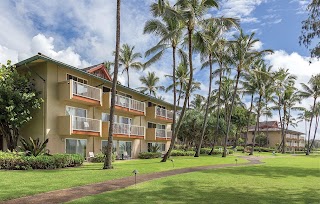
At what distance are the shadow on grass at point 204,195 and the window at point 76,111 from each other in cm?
1402

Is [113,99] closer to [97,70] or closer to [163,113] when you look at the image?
[97,70]

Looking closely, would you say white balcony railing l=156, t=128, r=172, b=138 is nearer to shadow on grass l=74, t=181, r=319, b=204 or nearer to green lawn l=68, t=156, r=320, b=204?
green lawn l=68, t=156, r=320, b=204

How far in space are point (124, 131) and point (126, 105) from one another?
271 cm

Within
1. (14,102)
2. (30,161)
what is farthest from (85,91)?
(30,161)

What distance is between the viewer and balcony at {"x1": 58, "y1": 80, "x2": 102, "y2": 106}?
23422 millimetres

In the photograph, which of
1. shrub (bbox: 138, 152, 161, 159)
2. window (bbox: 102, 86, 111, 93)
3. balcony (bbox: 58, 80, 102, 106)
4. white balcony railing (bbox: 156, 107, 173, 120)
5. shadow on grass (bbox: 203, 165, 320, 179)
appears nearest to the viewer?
shadow on grass (bbox: 203, 165, 320, 179)

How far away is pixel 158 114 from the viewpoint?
38.1 metres

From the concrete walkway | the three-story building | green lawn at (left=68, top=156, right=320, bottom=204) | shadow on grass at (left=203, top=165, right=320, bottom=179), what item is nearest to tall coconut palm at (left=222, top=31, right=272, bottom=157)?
the three-story building

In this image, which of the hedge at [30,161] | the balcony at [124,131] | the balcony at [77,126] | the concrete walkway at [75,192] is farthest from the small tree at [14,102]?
the concrete walkway at [75,192]

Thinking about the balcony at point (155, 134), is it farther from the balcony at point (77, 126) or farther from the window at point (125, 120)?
the balcony at point (77, 126)

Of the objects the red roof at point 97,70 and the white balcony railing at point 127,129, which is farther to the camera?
the red roof at point 97,70

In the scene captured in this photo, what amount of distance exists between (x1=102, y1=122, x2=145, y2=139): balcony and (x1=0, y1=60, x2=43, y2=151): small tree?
725 centimetres

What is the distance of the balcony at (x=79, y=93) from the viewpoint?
76.8 ft

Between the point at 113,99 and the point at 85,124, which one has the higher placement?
the point at 113,99
